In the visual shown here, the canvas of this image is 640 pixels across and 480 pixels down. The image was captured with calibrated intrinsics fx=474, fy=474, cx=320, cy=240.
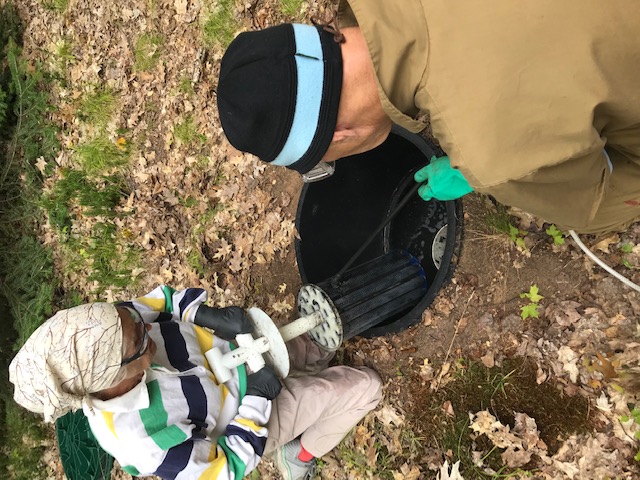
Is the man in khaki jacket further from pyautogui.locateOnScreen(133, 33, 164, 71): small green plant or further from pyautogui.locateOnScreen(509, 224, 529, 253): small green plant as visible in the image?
pyautogui.locateOnScreen(133, 33, 164, 71): small green plant

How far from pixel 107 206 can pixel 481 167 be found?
14.9 ft

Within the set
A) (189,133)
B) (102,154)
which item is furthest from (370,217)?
(102,154)

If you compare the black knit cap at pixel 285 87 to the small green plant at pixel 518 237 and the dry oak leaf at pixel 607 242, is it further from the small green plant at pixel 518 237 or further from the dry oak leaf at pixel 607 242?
the dry oak leaf at pixel 607 242

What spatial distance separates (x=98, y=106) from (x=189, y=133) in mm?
1458

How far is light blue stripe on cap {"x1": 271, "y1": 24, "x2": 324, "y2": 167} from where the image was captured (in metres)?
1.55

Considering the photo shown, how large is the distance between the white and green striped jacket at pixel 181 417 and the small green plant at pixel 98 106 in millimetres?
3256

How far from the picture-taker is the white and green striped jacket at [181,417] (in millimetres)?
2309

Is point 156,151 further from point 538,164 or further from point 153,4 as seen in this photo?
point 538,164

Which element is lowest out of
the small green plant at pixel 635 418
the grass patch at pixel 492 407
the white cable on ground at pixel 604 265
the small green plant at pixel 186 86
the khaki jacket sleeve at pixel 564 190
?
the grass patch at pixel 492 407

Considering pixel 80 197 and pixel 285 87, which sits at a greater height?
pixel 285 87

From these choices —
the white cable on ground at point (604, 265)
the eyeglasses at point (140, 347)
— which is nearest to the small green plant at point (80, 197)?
the eyeglasses at point (140, 347)

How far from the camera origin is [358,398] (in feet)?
10.6

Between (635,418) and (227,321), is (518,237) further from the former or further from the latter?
(227,321)

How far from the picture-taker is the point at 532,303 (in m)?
2.74
